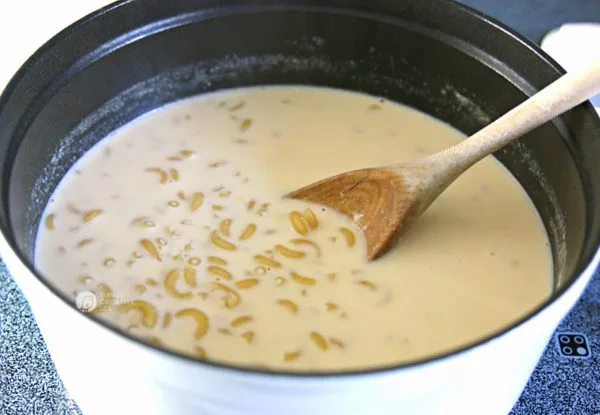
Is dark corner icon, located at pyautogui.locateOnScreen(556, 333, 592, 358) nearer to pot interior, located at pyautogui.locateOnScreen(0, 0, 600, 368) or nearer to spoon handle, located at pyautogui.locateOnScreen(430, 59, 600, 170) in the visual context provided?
pot interior, located at pyautogui.locateOnScreen(0, 0, 600, 368)

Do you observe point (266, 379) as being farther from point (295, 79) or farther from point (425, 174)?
point (295, 79)

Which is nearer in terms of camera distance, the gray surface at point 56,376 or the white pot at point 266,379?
the white pot at point 266,379

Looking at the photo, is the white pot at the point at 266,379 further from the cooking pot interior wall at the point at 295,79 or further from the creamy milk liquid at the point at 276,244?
the cooking pot interior wall at the point at 295,79

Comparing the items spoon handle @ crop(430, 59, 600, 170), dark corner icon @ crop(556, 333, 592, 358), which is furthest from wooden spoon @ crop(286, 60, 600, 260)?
dark corner icon @ crop(556, 333, 592, 358)

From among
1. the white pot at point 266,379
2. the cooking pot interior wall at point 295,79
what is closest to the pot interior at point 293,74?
the cooking pot interior wall at point 295,79

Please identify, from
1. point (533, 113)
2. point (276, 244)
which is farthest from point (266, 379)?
point (533, 113)

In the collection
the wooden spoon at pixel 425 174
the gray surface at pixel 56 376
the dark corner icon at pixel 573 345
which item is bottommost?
the gray surface at pixel 56 376

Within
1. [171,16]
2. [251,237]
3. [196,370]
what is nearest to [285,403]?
[196,370]
